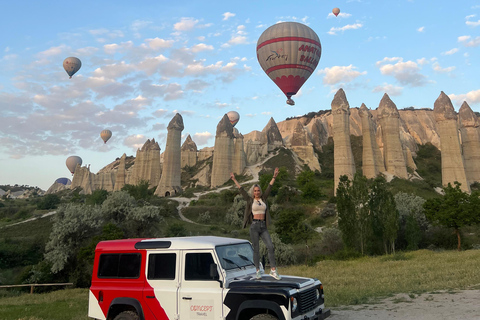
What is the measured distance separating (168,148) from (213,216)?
28.4 m

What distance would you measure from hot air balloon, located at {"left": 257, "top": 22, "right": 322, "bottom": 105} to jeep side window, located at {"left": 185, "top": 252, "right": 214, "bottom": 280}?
1640 inches

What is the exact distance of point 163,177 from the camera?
8019cm

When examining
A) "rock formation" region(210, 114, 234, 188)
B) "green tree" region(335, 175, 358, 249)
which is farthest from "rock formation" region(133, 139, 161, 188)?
"green tree" region(335, 175, 358, 249)

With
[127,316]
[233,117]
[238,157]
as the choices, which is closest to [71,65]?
[238,157]

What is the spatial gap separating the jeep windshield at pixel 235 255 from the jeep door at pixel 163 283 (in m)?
0.83

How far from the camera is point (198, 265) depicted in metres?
6.63

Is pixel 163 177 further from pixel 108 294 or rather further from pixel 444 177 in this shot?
pixel 108 294

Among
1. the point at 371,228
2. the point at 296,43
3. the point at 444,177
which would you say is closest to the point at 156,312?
the point at 371,228

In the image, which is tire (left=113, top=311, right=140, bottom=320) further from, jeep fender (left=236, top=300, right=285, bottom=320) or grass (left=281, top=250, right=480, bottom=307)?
grass (left=281, top=250, right=480, bottom=307)

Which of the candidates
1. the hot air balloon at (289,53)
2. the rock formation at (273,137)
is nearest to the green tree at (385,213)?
the hot air balloon at (289,53)

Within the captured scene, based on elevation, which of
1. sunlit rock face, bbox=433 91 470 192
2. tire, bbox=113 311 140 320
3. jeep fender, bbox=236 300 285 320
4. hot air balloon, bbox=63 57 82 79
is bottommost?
tire, bbox=113 311 140 320

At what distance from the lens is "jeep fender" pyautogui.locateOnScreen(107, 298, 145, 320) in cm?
695

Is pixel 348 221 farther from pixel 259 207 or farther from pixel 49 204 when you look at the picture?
pixel 49 204

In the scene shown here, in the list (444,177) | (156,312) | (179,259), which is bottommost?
(156,312)
